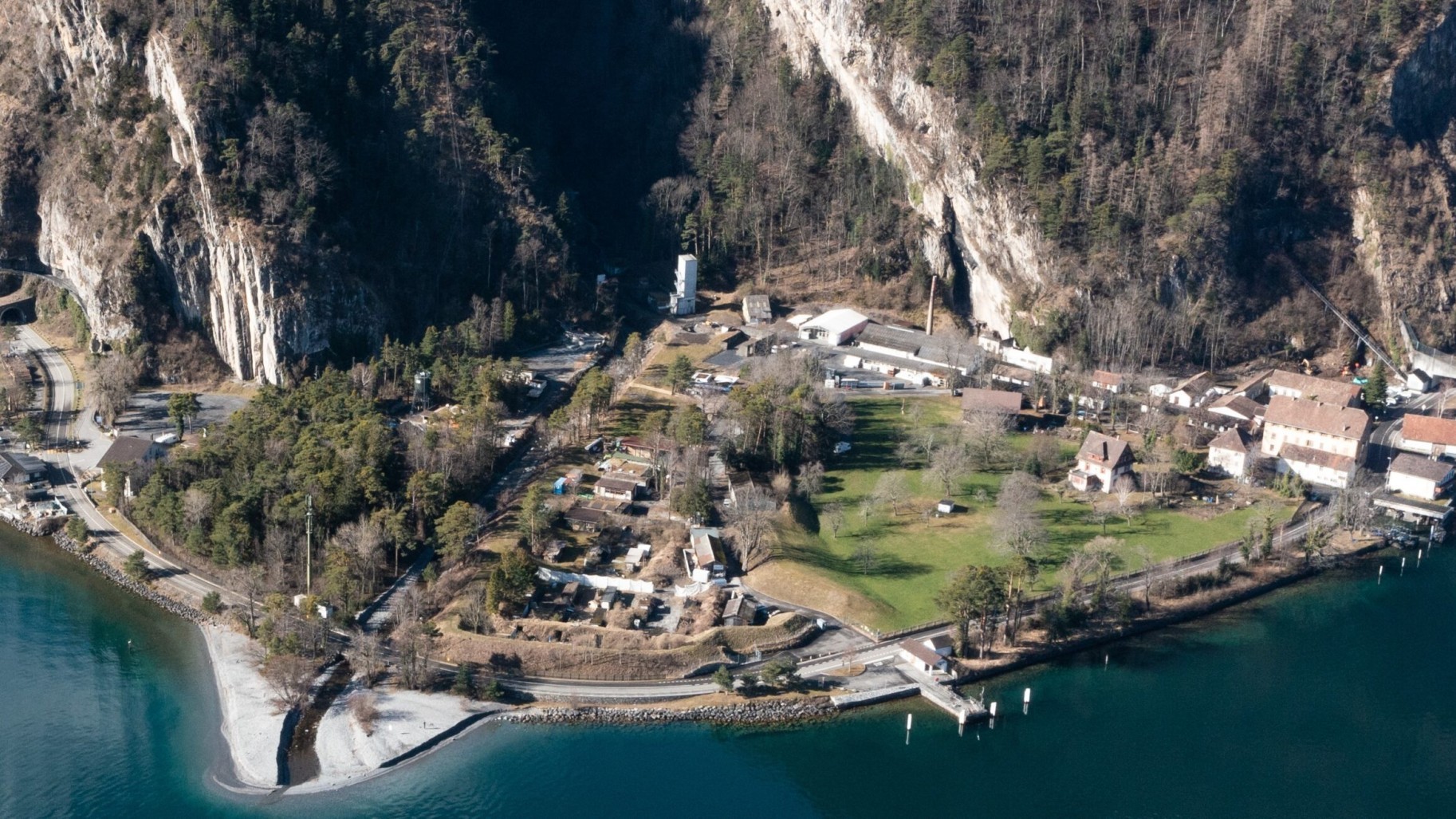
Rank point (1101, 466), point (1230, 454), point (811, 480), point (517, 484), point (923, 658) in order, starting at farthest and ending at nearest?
point (1230, 454) < point (1101, 466) < point (811, 480) < point (517, 484) < point (923, 658)

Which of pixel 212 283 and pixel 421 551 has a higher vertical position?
pixel 212 283

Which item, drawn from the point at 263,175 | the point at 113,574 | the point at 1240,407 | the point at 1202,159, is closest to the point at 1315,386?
the point at 1240,407

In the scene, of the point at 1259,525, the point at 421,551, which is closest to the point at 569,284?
the point at 421,551

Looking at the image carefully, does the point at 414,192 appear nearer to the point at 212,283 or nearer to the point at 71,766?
the point at 212,283

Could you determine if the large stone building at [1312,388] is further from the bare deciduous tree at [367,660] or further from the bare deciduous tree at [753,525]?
the bare deciduous tree at [367,660]

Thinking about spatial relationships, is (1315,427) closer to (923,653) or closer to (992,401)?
(992,401)

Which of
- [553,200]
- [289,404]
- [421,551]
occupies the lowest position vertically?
[421,551]
